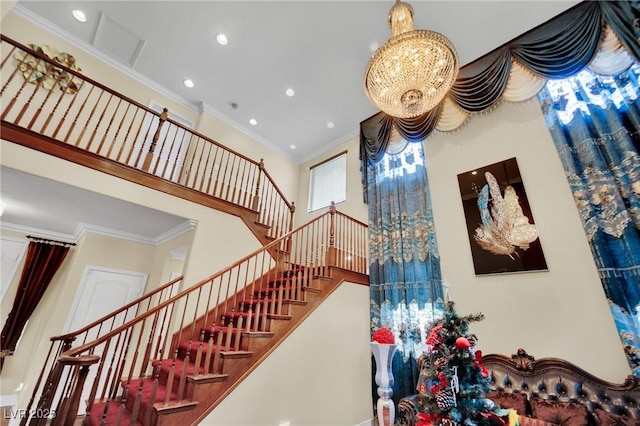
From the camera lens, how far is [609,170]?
2.72m

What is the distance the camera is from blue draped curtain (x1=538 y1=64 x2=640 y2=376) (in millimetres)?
2430

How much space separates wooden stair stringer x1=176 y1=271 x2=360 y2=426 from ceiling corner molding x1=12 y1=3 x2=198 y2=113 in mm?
4701

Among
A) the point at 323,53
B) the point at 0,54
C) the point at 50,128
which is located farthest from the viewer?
the point at 323,53

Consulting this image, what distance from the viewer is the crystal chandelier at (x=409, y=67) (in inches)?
91.3

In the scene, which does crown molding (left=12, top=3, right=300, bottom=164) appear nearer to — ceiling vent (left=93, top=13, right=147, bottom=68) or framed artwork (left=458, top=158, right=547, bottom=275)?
ceiling vent (left=93, top=13, right=147, bottom=68)

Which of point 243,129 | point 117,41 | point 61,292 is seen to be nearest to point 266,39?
point 243,129

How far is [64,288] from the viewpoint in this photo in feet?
13.6

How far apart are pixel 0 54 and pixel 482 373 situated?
20.4 feet

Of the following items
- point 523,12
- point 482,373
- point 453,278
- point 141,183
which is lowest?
point 482,373

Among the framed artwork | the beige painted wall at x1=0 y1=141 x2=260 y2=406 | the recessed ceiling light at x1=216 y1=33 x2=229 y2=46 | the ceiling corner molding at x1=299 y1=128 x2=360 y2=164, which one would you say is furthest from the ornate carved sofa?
the recessed ceiling light at x1=216 y1=33 x2=229 y2=46

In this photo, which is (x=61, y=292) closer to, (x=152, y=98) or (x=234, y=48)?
(x=152, y=98)

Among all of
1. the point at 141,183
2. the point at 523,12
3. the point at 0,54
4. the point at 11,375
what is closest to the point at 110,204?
the point at 141,183

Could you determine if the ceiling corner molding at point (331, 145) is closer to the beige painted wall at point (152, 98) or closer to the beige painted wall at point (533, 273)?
the beige painted wall at point (152, 98)

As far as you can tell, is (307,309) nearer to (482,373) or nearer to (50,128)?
(482,373)
